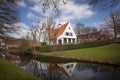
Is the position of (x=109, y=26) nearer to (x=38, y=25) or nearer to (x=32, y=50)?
(x=38, y=25)

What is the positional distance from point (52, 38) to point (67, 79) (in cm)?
3446

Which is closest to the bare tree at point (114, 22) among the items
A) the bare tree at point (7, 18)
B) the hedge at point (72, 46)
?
the hedge at point (72, 46)

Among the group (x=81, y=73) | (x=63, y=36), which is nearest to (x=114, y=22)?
(x=63, y=36)

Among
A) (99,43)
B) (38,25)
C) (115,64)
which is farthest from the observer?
(38,25)

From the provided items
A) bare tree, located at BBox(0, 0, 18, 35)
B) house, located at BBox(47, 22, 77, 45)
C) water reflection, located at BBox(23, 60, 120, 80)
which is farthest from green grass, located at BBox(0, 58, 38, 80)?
house, located at BBox(47, 22, 77, 45)

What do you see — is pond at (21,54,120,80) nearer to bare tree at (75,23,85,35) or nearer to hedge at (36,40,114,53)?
hedge at (36,40,114,53)

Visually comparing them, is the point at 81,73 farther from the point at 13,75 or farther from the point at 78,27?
the point at 78,27

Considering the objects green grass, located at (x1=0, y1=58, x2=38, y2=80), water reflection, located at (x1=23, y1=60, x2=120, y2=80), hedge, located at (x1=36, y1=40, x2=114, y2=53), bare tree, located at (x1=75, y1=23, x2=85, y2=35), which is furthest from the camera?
bare tree, located at (x1=75, y1=23, x2=85, y2=35)

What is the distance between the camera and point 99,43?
32375 millimetres

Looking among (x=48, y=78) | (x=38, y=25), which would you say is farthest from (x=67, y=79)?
(x=38, y=25)

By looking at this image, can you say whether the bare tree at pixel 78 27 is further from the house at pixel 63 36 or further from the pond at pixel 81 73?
the pond at pixel 81 73

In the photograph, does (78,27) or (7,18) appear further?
(78,27)

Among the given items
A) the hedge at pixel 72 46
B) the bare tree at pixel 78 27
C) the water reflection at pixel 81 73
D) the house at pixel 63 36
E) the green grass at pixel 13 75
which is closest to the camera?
the green grass at pixel 13 75

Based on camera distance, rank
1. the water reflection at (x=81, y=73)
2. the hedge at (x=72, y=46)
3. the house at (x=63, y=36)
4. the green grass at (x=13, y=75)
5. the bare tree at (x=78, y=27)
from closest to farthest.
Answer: the green grass at (x=13, y=75) < the water reflection at (x=81, y=73) < the hedge at (x=72, y=46) < the house at (x=63, y=36) < the bare tree at (x=78, y=27)
